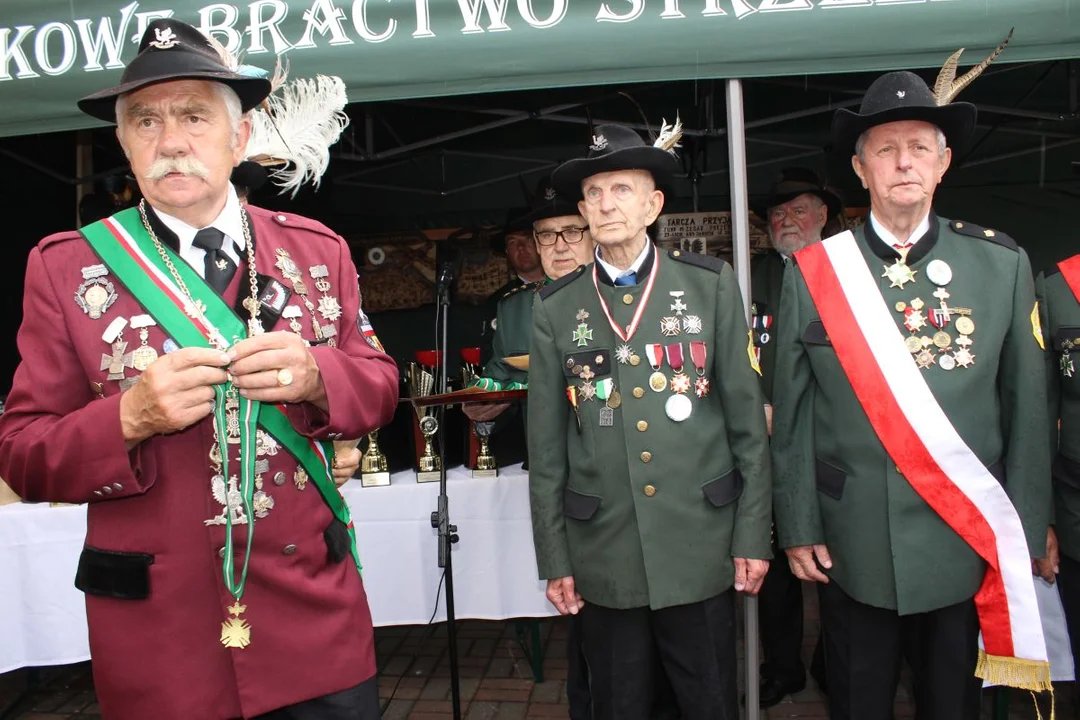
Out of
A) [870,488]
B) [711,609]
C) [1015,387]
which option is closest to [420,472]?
[711,609]

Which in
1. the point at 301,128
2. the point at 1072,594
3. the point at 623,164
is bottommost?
the point at 1072,594

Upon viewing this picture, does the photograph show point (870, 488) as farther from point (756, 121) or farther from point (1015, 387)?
point (756, 121)

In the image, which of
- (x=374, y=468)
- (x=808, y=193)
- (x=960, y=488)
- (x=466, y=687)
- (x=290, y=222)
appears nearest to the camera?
(x=290, y=222)

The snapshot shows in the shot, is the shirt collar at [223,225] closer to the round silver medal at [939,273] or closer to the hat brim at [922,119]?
the hat brim at [922,119]

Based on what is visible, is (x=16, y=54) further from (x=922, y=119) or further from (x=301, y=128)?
(x=922, y=119)

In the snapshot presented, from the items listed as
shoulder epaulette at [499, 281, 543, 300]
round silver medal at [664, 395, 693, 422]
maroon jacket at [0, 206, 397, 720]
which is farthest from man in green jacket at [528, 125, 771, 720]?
shoulder epaulette at [499, 281, 543, 300]

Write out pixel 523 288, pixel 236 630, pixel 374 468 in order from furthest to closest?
pixel 523 288 → pixel 374 468 → pixel 236 630

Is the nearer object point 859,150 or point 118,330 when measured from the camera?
point 118,330

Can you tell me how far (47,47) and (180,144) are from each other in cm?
147

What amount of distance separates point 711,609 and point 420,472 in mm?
1729

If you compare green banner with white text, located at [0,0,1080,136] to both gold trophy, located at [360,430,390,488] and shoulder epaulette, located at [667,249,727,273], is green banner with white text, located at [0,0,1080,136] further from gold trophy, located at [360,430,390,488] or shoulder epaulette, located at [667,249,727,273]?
gold trophy, located at [360,430,390,488]

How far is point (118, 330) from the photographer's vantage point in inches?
61.9

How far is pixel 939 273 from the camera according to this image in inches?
86.8

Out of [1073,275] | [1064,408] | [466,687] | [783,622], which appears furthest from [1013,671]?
[466,687]
